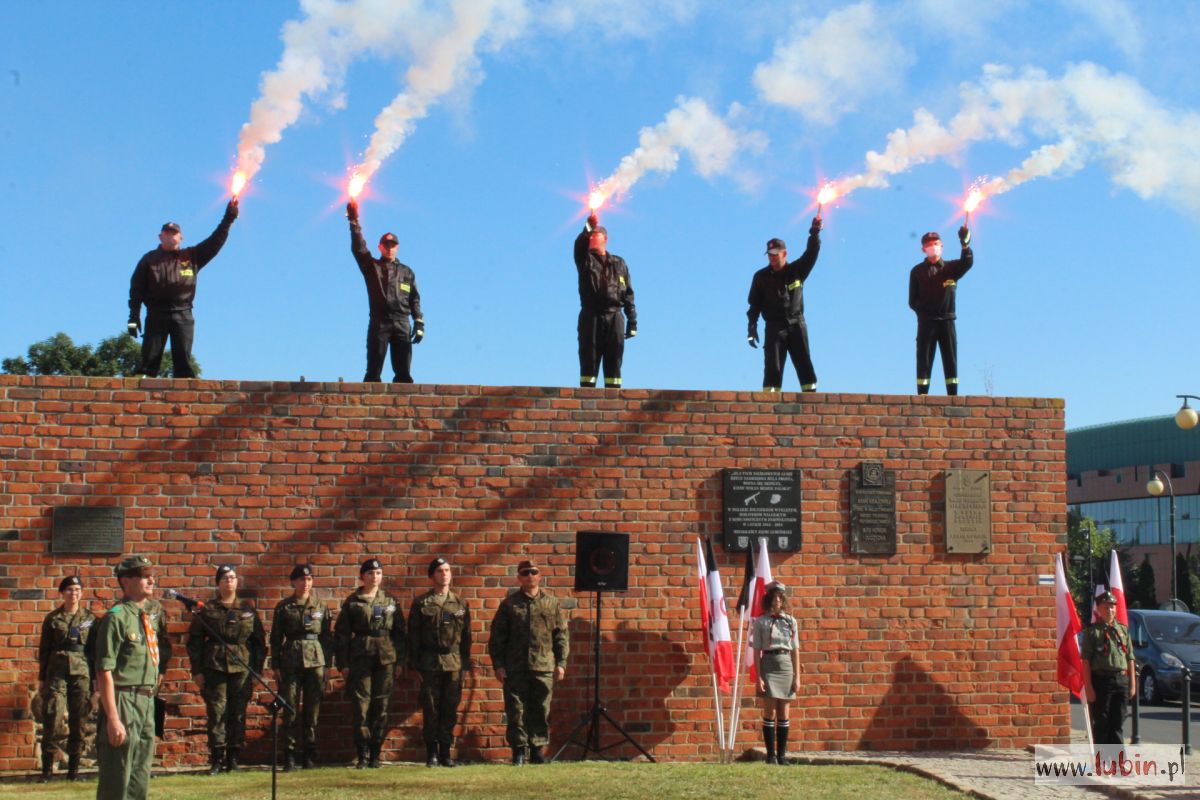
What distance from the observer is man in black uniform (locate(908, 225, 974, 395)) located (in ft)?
45.6

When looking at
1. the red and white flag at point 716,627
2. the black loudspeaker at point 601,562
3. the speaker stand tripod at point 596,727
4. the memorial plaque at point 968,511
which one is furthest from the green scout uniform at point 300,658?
the memorial plaque at point 968,511

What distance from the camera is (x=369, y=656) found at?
1148 cm

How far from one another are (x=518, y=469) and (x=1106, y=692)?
17.7ft

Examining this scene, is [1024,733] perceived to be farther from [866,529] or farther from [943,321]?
[943,321]

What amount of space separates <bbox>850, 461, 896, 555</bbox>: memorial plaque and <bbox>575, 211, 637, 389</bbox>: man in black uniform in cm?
241

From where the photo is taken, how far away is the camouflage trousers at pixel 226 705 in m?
11.3

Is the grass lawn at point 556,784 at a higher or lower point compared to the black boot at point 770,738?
lower

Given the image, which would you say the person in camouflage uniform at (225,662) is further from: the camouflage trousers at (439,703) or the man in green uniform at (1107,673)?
the man in green uniform at (1107,673)

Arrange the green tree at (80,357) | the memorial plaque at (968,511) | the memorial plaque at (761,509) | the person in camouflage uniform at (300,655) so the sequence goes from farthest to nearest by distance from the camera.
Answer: the green tree at (80,357), the memorial plaque at (968,511), the memorial plaque at (761,509), the person in camouflage uniform at (300,655)

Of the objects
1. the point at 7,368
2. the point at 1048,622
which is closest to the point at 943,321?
the point at 1048,622

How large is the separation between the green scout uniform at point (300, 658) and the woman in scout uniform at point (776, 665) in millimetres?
3577

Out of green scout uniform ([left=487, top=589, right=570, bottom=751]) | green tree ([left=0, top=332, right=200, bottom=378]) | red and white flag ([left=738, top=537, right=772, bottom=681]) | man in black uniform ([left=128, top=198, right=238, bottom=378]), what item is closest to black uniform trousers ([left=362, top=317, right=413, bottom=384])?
man in black uniform ([left=128, top=198, right=238, bottom=378])

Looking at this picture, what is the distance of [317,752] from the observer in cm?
1194

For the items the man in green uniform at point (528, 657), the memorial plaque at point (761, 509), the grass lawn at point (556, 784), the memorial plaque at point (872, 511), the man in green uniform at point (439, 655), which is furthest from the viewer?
the memorial plaque at point (872, 511)
